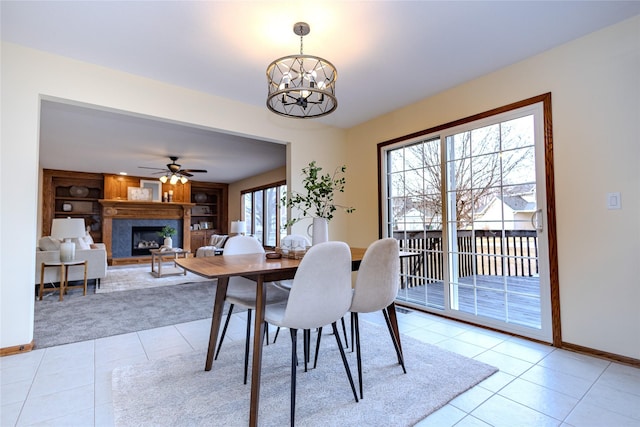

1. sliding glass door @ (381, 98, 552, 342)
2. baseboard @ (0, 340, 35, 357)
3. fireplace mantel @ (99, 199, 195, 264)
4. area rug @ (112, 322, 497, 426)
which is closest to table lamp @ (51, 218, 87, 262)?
baseboard @ (0, 340, 35, 357)

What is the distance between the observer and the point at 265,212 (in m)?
8.32

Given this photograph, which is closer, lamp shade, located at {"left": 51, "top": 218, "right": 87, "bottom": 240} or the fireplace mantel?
lamp shade, located at {"left": 51, "top": 218, "right": 87, "bottom": 240}

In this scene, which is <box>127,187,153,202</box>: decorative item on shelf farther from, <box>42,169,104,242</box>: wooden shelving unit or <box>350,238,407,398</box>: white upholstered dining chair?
<box>350,238,407,398</box>: white upholstered dining chair

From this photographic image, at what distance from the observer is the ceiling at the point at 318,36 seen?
2.02 m

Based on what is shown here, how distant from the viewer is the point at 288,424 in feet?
4.95

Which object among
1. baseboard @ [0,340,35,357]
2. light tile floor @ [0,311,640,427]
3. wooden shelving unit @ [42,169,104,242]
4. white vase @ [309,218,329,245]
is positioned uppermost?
wooden shelving unit @ [42,169,104,242]

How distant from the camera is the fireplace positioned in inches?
324

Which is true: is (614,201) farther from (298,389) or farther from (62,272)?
(62,272)

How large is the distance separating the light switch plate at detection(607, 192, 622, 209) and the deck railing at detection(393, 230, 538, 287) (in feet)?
1.84

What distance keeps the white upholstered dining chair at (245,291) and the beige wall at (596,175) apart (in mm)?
2300

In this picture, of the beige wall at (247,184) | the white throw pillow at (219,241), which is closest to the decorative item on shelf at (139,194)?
the white throw pillow at (219,241)

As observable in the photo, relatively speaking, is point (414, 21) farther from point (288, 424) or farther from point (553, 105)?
point (288, 424)

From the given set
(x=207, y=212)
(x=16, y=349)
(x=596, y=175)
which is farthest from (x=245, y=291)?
(x=207, y=212)

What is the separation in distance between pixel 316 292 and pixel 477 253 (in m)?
2.21
